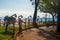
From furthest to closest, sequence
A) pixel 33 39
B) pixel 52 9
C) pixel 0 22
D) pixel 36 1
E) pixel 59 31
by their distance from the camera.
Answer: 1. pixel 52 9
2. pixel 36 1
3. pixel 0 22
4. pixel 59 31
5. pixel 33 39

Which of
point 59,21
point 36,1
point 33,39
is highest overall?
point 36,1

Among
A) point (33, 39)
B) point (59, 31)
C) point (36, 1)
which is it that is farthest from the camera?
point (36, 1)

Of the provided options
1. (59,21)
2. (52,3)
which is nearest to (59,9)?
(59,21)

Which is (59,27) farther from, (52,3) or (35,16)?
(52,3)

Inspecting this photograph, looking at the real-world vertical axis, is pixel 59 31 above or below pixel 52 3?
below

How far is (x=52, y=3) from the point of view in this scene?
134 ft

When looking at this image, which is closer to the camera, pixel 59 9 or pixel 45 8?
pixel 59 9

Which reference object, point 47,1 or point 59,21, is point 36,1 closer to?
point 47,1

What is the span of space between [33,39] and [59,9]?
6.65 meters

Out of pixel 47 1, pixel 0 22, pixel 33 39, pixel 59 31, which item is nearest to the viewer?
pixel 33 39

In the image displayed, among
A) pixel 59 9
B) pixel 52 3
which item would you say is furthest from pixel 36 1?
pixel 59 9

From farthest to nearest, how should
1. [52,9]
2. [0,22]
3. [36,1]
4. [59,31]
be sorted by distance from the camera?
[52,9], [36,1], [0,22], [59,31]

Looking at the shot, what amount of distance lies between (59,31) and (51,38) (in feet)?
15.2

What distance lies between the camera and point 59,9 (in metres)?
20.6
